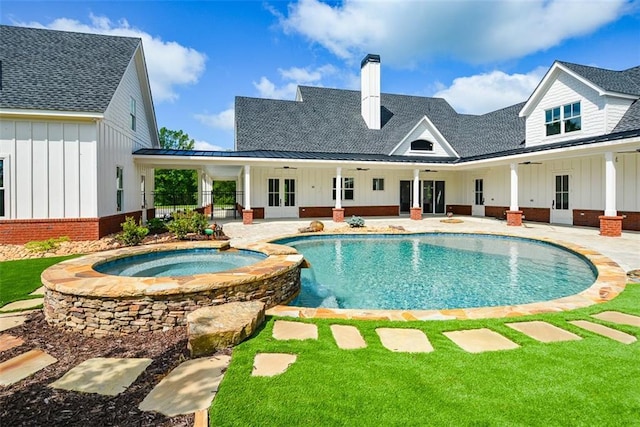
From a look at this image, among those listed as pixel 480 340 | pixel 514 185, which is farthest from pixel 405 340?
pixel 514 185

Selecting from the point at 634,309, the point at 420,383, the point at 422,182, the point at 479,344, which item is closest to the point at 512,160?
the point at 422,182

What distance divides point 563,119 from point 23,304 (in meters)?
20.6

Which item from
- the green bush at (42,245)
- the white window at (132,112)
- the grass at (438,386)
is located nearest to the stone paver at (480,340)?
the grass at (438,386)

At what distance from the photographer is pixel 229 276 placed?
16.2ft

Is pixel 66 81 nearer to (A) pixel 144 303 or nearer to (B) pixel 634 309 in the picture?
(A) pixel 144 303

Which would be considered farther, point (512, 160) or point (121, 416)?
point (512, 160)

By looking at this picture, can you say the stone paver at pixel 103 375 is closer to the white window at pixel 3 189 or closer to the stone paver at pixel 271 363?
the stone paver at pixel 271 363

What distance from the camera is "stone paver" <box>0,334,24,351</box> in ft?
12.6

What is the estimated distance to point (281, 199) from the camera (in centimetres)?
2005

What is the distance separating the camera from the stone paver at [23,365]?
3180 millimetres

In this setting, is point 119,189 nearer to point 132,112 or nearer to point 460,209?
point 132,112

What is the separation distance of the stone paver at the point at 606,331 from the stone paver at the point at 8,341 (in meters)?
6.79

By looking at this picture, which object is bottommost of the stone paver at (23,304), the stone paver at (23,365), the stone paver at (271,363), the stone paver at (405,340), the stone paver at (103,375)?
the stone paver at (23,365)

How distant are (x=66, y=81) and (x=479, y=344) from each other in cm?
1408
